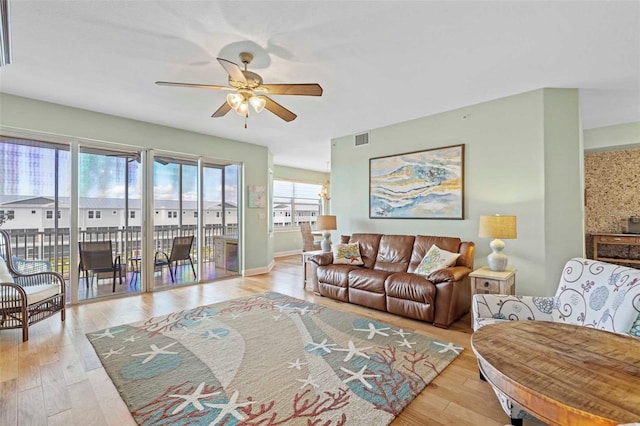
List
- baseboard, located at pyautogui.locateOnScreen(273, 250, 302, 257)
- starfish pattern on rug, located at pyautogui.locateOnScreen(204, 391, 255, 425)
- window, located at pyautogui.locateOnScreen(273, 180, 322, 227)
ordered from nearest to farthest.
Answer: starfish pattern on rug, located at pyautogui.locateOnScreen(204, 391, 255, 425) < baseboard, located at pyautogui.locateOnScreen(273, 250, 302, 257) < window, located at pyautogui.locateOnScreen(273, 180, 322, 227)

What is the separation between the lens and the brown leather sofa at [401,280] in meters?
3.16

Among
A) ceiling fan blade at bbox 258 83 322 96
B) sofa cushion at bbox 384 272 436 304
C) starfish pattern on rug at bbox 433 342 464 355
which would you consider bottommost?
starfish pattern on rug at bbox 433 342 464 355

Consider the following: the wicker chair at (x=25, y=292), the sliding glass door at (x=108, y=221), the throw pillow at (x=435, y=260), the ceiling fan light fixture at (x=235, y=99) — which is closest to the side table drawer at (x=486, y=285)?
the throw pillow at (x=435, y=260)

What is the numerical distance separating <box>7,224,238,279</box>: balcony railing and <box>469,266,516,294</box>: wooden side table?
4.47 meters

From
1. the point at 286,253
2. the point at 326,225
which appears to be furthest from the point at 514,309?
the point at 286,253

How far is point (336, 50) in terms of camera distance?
8.48 ft

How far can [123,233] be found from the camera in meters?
A: 4.70

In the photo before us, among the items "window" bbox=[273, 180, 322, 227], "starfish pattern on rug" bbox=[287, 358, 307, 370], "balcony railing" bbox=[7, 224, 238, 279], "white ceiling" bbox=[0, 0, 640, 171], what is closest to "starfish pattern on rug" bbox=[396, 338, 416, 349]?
"starfish pattern on rug" bbox=[287, 358, 307, 370]

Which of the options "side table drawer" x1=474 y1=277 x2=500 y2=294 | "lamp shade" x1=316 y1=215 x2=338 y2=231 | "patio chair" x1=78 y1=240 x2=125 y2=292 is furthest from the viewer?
"lamp shade" x1=316 y1=215 x2=338 y2=231

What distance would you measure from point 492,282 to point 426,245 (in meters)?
1.00

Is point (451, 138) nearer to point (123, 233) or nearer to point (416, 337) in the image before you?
point (416, 337)

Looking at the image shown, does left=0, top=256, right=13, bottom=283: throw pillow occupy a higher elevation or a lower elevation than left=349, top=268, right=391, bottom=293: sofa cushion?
higher

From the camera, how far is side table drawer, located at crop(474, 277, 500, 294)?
3.02 m

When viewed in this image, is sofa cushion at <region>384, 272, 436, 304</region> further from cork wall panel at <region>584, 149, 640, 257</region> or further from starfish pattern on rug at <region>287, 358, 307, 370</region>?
cork wall panel at <region>584, 149, 640, 257</region>
